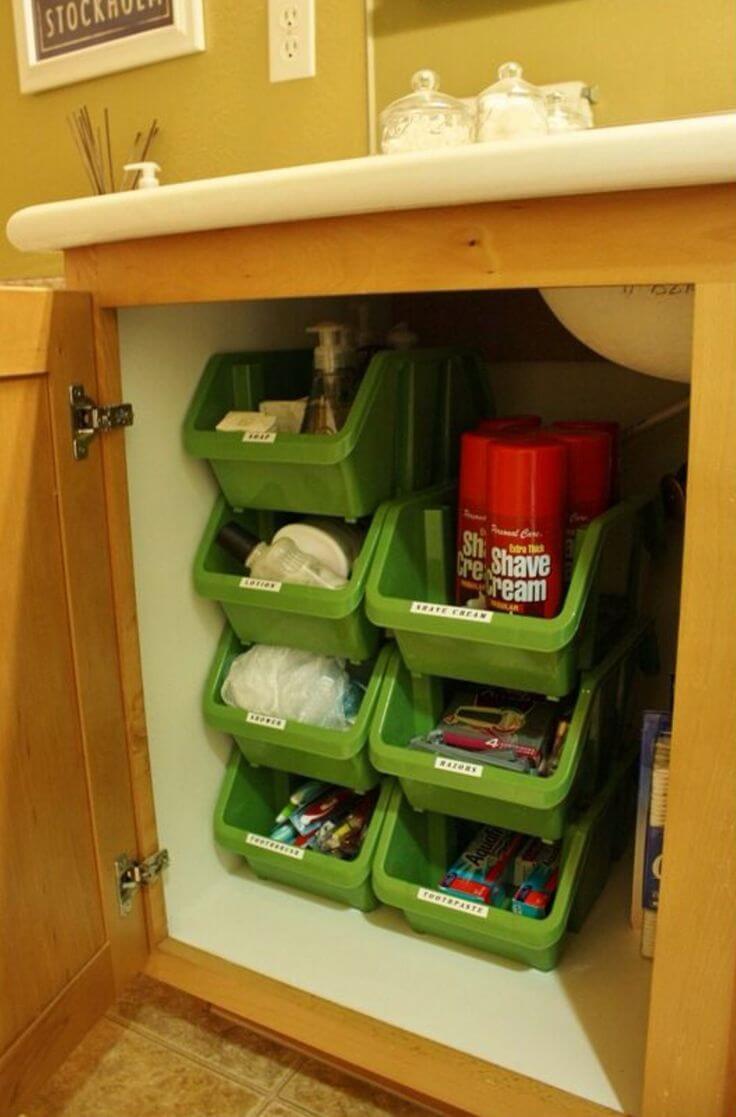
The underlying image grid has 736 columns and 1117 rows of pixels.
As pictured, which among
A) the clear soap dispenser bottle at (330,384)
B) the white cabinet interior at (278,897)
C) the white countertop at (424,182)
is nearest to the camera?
the white countertop at (424,182)

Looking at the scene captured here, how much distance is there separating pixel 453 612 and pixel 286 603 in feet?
0.64

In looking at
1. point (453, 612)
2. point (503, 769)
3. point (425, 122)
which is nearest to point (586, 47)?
point (425, 122)

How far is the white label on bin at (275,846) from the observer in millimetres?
1025

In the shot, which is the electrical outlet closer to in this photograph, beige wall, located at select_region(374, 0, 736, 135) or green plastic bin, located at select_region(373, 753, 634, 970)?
beige wall, located at select_region(374, 0, 736, 135)

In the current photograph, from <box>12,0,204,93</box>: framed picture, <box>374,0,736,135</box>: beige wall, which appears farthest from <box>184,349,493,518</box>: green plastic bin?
<box>12,0,204,93</box>: framed picture

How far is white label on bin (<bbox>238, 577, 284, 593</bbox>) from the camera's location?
0.96 meters

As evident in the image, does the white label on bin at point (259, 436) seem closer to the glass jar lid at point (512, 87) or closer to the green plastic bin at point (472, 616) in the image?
the green plastic bin at point (472, 616)

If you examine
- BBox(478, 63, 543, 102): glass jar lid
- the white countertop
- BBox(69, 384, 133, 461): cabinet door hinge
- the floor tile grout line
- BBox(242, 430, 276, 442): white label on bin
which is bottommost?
the floor tile grout line

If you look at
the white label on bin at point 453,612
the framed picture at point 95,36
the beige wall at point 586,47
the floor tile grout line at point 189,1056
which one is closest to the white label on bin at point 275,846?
the floor tile grout line at point 189,1056

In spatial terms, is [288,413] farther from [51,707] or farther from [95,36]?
[95,36]

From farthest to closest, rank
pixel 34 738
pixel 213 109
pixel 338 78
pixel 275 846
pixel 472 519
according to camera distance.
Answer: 1. pixel 213 109
2. pixel 338 78
3. pixel 275 846
4. pixel 472 519
5. pixel 34 738

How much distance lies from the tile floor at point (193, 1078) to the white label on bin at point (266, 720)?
35cm

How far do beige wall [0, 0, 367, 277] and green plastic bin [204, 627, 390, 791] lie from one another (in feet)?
2.29

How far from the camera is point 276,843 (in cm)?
105
